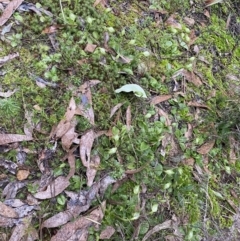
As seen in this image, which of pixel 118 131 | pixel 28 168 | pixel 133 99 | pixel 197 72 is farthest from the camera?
pixel 197 72

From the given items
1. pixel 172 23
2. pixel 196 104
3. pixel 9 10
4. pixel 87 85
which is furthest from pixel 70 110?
pixel 172 23

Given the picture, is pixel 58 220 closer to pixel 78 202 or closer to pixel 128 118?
pixel 78 202

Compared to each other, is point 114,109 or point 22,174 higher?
point 114,109

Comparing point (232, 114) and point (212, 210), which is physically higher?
point (232, 114)

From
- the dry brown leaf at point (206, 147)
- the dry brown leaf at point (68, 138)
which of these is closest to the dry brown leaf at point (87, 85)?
the dry brown leaf at point (68, 138)

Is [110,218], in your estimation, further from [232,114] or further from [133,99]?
[232,114]

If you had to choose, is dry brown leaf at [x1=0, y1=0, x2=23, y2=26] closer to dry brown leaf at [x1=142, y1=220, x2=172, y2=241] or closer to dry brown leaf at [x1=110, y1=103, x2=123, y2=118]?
dry brown leaf at [x1=110, y1=103, x2=123, y2=118]

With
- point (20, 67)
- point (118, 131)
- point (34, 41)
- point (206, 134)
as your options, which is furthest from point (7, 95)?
point (206, 134)
